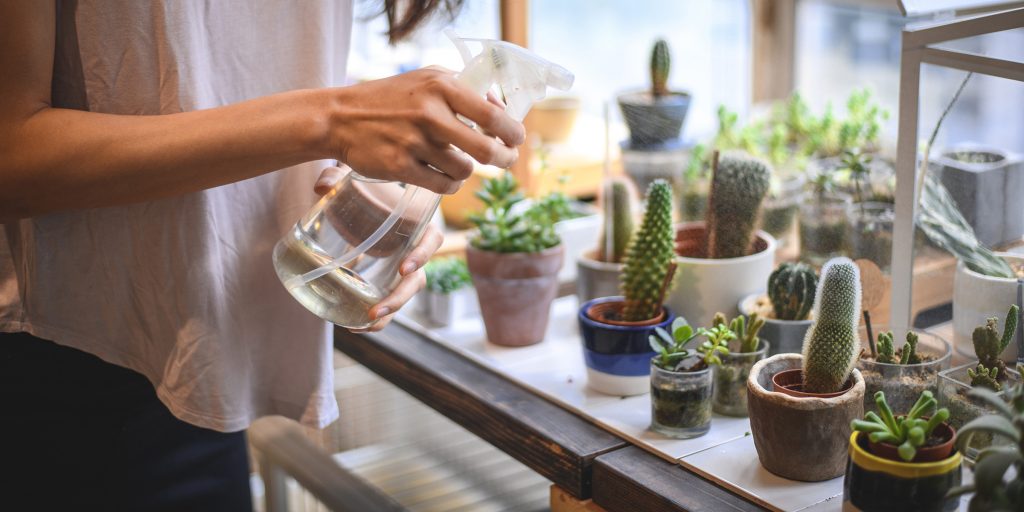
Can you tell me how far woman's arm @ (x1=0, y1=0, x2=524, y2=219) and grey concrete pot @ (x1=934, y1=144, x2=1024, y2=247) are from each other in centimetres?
51

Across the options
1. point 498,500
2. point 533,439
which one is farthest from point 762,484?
point 498,500

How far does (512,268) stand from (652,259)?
200 mm

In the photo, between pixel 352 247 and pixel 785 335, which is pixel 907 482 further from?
pixel 352 247

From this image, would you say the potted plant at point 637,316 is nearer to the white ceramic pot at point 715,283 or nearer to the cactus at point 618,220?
the white ceramic pot at point 715,283

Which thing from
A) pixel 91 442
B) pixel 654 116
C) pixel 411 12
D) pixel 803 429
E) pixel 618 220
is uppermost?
pixel 411 12

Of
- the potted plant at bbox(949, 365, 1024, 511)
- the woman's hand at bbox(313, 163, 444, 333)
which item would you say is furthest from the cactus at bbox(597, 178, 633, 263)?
the potted plant at bbox(949, 365, 1024, 511)

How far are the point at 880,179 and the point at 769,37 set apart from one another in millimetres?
1326

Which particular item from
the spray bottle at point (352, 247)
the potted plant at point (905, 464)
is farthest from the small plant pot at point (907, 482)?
the spray bottle at point (352, 247)

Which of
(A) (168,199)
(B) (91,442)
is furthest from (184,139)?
(B) (91,442)

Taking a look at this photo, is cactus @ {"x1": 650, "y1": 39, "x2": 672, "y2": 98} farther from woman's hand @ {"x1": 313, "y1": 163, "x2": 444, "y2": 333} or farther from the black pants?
the black pants

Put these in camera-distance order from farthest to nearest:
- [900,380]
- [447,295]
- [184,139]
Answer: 1. [447,295]
2. [900,380]
3. [184,139]

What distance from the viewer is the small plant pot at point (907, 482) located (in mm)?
710

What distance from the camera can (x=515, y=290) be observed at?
1.21 metres

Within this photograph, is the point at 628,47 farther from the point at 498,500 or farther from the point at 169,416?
the point at 169,416
